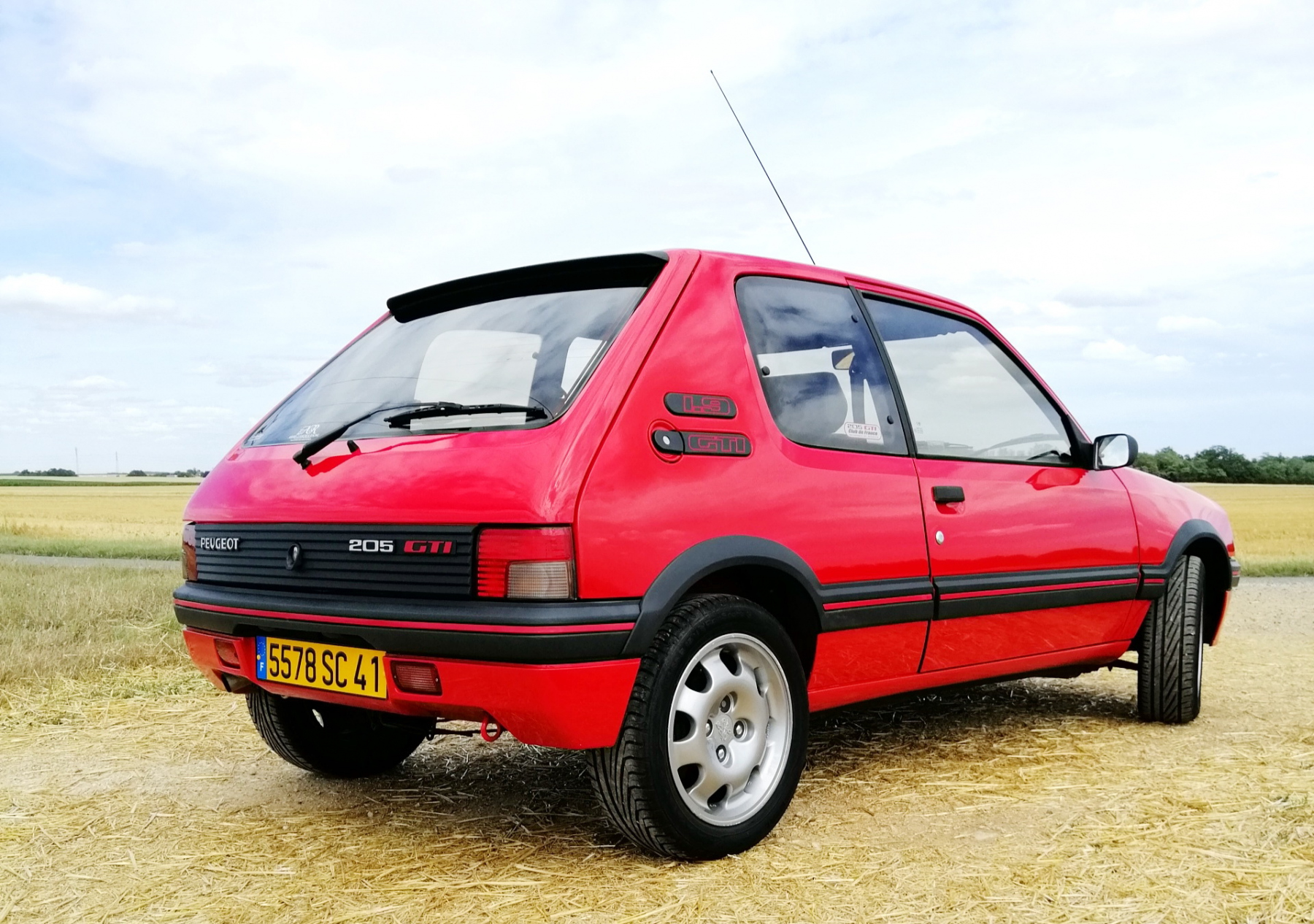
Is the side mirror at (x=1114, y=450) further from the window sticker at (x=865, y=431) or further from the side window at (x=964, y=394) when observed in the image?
the window sticker at (x=865, y=431)

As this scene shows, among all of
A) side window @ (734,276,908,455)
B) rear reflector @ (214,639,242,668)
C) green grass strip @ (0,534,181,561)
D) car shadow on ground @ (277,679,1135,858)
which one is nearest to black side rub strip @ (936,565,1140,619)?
car shadow on ground @ (277,679,1135,858)

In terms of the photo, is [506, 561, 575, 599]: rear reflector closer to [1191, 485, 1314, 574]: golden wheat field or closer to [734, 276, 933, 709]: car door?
[734, 276, 933, 709]: car door

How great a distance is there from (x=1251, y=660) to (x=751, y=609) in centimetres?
553

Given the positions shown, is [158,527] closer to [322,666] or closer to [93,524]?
[93,524]

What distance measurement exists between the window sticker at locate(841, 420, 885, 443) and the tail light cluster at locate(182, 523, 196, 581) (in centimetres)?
219

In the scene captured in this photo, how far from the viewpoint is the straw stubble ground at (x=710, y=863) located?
2.99 meters

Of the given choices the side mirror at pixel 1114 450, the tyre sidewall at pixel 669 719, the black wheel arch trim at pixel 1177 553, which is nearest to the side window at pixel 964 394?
the side mirror at pixel 1114 450

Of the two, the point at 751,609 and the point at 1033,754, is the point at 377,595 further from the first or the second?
the point at 1033,754

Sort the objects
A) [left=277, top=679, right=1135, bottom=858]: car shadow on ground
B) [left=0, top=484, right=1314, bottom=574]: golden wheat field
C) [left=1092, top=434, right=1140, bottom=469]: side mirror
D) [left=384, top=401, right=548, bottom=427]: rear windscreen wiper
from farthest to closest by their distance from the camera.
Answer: [left=0, top=484, right=1314, bottom=574]: golden wheat field, [left=1092, top=434, right=1140, bottom=469]: side mirror, [left=277, top=679, right=1135, bottom=858]: car shadow on ground, [left=384, top=401, right=548, bottom=427]: rear windscreen wiper

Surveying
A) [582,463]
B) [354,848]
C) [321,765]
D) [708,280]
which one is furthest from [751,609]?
[321,765]

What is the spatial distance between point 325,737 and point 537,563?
1.88 metres

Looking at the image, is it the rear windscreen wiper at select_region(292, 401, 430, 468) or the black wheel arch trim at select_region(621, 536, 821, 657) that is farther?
the rear windscreen wiper at select_region(292, 401, 430, 468)

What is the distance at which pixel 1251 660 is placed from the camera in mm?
7445

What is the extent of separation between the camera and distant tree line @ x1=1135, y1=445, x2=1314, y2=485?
120 ft
